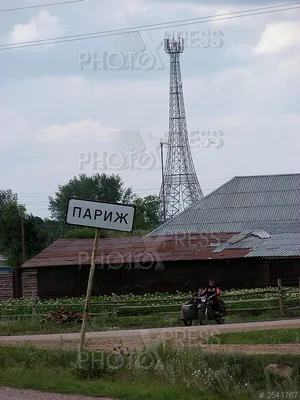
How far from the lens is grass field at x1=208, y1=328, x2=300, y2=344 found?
63.0ft

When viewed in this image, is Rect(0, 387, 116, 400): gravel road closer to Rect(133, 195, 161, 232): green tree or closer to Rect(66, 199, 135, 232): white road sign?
Rect(66, 199, 135, 232): white road sign

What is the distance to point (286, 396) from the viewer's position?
11.1m

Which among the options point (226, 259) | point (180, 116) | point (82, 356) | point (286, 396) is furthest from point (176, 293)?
point (286, 396)

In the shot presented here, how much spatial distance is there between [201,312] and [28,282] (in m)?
18.7

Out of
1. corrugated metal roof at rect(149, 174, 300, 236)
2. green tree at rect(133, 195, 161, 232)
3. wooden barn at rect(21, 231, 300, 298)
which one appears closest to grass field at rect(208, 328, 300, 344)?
wooden barn at rect(21, 231, 300, 298)

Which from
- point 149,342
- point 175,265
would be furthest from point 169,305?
point 149,342

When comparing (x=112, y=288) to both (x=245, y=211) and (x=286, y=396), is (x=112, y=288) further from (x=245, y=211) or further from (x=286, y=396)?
(x=286, y=396)

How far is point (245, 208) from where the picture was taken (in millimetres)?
49250

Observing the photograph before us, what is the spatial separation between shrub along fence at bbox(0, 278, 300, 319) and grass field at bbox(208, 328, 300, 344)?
9598 millimetres

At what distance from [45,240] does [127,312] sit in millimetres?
36100

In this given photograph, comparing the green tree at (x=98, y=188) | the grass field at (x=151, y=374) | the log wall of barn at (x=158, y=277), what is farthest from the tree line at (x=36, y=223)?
the grass field at (x=151, y=374)

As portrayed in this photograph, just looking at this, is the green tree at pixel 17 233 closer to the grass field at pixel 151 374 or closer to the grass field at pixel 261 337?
the grass field at pixel 261 337

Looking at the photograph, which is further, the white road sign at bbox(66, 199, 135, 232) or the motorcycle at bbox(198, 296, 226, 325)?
the motorcycle at bbox(198, 296, 226, 325)

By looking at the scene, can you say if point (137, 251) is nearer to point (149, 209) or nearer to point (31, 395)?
point (31, 395)
